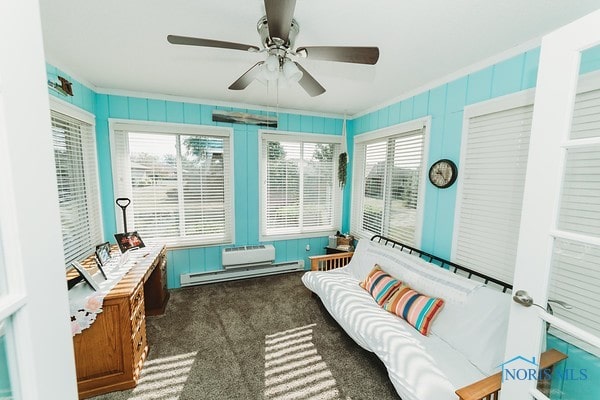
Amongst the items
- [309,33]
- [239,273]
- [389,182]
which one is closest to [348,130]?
[389,182]

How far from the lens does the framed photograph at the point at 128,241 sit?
8.36 ft

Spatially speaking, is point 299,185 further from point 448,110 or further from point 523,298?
point 523,298

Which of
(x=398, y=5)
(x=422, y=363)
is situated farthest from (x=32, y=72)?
(x=422, y=363)

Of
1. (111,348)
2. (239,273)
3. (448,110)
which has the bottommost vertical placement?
(239,273)

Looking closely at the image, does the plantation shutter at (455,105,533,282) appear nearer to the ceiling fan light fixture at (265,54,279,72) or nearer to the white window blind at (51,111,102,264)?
the ceiling fan light fixture at (265,54,279,72)

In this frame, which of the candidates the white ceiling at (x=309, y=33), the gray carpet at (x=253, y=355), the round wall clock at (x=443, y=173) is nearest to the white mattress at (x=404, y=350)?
the gray carpet at (x=253, y=355)

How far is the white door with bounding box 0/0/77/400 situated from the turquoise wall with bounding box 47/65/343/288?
A: 2446mm

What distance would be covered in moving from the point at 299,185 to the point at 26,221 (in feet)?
10.7

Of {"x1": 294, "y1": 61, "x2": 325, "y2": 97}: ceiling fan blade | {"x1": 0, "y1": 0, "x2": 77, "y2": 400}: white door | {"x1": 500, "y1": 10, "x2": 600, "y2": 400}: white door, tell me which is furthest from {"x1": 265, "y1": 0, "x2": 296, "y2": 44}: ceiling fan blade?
{"x1": 500, "y1": 10, "x2": 600, "y2": 400}: white door

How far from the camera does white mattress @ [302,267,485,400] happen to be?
1.37m

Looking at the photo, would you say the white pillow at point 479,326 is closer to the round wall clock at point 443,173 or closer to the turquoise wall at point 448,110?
the turquoise wall at point 448,110

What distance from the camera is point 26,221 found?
498 millimetres

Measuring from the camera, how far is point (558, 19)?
1.45 metres

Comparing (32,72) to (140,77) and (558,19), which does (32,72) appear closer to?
(140,77)
